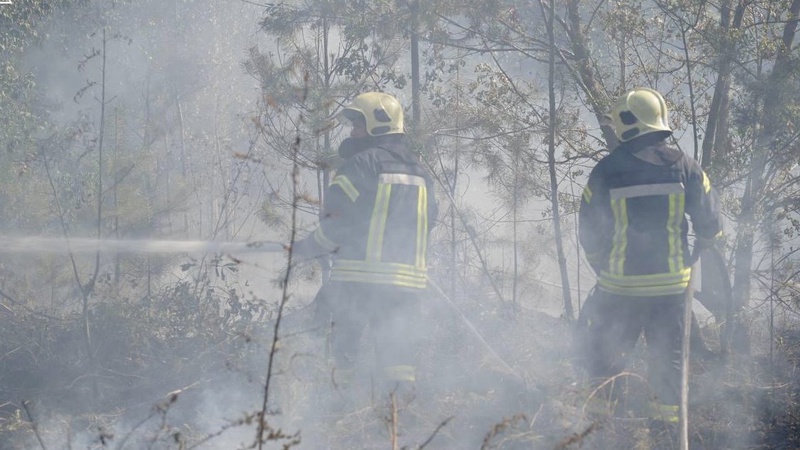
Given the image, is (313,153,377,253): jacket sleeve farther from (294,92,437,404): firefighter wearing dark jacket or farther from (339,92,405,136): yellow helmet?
(339,92,405,136): yellow helmet

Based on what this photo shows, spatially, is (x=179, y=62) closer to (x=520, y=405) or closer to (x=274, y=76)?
(x=274, y=76)

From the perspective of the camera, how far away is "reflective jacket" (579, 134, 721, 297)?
16.9 feet

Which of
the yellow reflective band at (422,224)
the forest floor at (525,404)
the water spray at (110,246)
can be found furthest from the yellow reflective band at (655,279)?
the water spray at (110,246)

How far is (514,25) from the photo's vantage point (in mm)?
7227

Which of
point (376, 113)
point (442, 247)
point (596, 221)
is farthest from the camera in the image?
point (442, 247)

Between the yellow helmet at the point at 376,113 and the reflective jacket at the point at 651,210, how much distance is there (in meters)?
1.40

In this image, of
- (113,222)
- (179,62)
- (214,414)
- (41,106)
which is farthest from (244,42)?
(214,414)

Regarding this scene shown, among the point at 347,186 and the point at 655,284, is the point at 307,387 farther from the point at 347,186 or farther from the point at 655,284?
the point at 655,284

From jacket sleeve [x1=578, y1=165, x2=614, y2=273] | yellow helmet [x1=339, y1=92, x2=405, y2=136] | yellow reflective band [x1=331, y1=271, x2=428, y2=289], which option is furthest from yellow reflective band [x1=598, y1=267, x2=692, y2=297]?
yellow helmet [x1=339, y1=92, x2=405, y2=136]

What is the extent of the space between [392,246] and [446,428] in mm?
1298

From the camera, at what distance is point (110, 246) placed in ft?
22.8

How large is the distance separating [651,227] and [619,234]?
204 mm

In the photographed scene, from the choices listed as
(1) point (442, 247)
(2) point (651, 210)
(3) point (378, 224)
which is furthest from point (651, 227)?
(1) point (442, 247)

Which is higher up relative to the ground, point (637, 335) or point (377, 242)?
point (377, 242)
